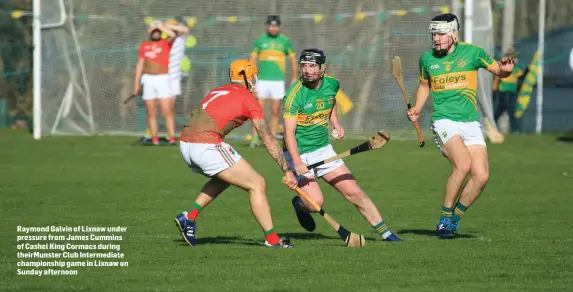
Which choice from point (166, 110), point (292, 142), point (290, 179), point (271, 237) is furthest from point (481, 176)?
point (166, 110)

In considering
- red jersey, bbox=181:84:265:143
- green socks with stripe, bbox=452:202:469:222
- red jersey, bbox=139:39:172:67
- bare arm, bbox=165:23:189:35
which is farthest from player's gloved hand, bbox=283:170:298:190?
bare arm, bbox=165:23:189:35

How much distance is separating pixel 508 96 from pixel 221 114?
53.6 feet

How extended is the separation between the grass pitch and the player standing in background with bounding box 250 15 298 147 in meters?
1.13

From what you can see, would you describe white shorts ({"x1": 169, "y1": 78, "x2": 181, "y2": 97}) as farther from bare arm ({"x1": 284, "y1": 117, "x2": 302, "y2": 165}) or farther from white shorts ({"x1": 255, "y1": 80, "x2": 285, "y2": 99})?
bare arm ({"x1": 284, "y1": 117, "x2": 302, "y2": 165})

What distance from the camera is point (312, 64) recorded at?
429 inches

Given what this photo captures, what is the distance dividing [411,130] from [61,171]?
837cm

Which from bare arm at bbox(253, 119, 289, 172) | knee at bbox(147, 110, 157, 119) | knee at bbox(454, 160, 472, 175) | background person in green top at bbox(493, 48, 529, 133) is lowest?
background person in green top at bbox(493, 48, 529, 133)

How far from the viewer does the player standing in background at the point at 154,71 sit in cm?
2233

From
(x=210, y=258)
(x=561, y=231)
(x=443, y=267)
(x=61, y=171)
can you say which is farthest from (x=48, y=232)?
(x=61, y=171)

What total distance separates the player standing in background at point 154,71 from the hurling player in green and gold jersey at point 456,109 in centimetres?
1132

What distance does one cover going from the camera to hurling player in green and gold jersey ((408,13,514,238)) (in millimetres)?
11453

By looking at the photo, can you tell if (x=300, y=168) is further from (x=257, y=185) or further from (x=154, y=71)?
(x=154, y=71)

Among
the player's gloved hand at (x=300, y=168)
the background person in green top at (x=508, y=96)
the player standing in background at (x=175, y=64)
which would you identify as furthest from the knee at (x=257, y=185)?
the background person in green top at (x=508, y=96)

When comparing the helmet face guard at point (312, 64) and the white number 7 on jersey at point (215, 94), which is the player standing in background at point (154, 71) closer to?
the helmet face guard at point (312, 64)
